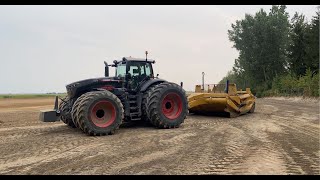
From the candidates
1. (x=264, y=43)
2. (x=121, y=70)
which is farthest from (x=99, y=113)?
(x=264, y=43)

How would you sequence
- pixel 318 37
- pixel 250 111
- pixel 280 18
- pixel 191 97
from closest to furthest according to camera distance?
pixel 191 97, pixel 250 111, pixel 318 37, pixel 280 18

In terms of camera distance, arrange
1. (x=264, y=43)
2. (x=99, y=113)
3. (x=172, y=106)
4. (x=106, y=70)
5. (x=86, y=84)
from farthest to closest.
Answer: (x=264, y=43) < (x=106, y=70) < (x=172, y=106) < (x=86, y=84) < (x=99, y=113)

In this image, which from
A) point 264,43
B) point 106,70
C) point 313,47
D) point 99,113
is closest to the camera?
point 99,113

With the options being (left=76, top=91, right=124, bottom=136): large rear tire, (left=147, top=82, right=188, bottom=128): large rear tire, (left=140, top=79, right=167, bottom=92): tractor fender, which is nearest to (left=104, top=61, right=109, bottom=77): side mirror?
(left=140, top=79, right=167, bottom=92): tractor fender

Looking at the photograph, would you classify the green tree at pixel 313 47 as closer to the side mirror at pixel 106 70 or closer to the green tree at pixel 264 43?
the green tree at pixel 264 43

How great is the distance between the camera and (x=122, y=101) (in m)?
10.7

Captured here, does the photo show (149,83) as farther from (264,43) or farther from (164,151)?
(264,43)

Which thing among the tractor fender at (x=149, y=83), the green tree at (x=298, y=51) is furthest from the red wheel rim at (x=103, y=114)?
the green tree at (x=298, y=51)

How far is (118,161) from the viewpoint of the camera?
6.26 metres

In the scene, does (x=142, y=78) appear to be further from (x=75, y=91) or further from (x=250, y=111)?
(x=250, y=111)

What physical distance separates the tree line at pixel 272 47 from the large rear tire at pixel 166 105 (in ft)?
108

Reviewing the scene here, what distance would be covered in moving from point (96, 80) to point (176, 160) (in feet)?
16.0

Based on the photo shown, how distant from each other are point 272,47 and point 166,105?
1663 inches
